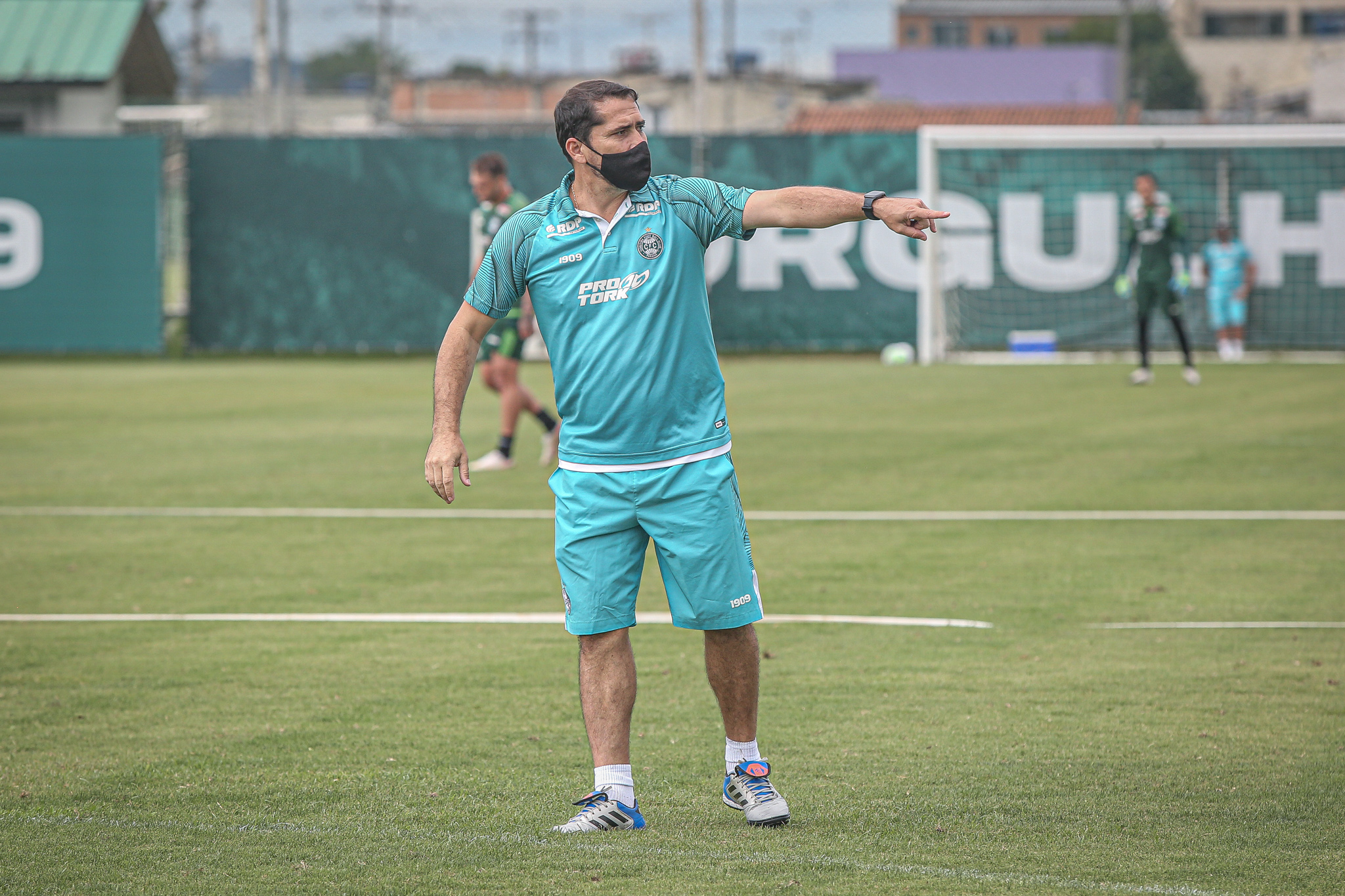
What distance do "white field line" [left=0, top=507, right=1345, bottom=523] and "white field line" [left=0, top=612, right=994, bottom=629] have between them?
273 cm

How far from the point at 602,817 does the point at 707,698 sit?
168 cm

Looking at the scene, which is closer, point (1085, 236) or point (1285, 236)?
point (1285, 236)

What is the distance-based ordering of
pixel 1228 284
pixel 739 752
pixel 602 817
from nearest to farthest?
1. pixel 602 817
2. pixel 739 752
3. pixel 1228 284

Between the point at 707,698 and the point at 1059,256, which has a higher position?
the point at 1059,256

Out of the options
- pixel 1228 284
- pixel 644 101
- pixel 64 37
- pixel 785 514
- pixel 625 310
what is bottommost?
pixel 785 514

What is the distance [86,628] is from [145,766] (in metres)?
2.42

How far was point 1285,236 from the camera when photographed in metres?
24.0

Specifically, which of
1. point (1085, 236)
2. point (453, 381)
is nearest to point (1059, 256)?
point (1085, 236)

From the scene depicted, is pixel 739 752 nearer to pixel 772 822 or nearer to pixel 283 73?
pixel 772 822

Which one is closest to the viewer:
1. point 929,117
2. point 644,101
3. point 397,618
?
point 397,618

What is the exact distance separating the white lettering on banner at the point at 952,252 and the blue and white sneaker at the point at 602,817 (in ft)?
66.8

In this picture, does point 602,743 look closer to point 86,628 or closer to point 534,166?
point 86,628

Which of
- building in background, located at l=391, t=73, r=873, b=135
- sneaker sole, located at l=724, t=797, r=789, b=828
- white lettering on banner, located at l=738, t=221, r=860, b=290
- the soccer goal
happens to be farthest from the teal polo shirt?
building in background, located at l=391, t=73, r=873, b=135

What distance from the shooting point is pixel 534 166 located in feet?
82.7
